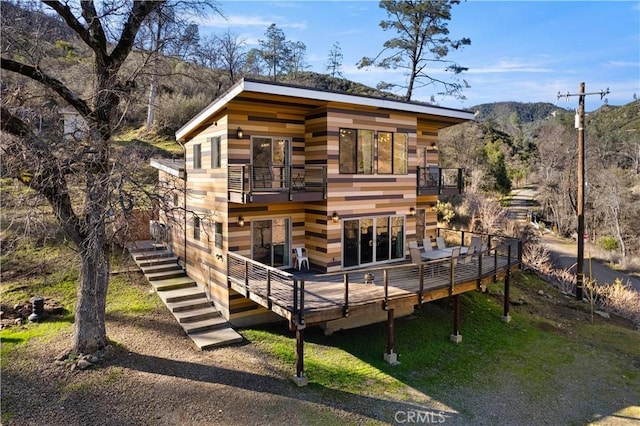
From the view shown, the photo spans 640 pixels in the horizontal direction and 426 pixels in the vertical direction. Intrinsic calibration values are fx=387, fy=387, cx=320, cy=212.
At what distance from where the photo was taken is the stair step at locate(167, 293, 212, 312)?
1163cm

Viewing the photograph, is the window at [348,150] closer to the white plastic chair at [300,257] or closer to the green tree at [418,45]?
the white plastic chair at [300,257]

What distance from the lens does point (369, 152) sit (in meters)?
12.5

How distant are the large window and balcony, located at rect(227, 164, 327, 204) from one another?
982 millimetres

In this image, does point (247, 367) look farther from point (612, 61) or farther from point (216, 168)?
point (612, 61)

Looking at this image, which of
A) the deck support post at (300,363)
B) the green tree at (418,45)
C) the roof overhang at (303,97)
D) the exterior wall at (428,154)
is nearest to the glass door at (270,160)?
the roof overhang at (303,97)

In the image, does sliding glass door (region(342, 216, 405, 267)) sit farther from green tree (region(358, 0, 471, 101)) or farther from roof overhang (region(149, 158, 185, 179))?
green tree (region(358, 0, 471, 101))

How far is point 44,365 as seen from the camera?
8.85m

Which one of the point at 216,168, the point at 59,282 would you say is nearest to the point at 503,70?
the point at 216,168

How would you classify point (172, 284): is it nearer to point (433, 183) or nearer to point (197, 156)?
point (197, 156)

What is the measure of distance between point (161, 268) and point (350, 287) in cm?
767

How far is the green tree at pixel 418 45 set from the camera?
24703 millimetres

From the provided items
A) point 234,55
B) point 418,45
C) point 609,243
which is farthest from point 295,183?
point 609,243

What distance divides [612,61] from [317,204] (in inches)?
989

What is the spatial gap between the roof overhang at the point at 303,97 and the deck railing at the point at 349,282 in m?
4.35
